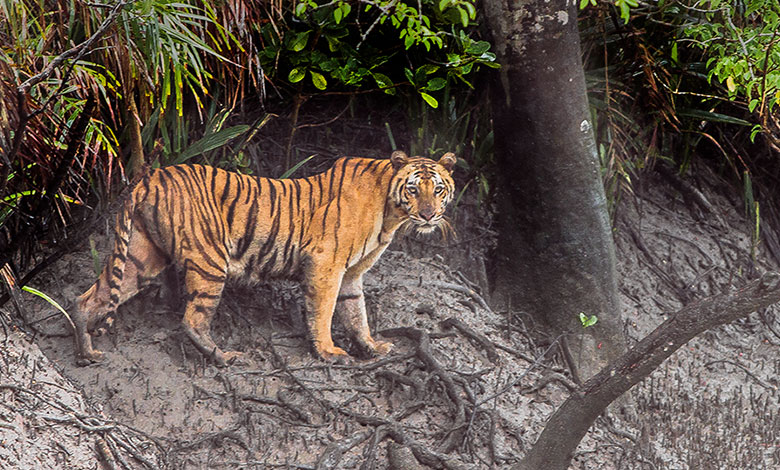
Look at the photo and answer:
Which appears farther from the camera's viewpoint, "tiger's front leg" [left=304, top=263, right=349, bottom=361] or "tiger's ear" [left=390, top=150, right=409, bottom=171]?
"tiger's ear" [left=390, top=150, right=409, bottom=171]

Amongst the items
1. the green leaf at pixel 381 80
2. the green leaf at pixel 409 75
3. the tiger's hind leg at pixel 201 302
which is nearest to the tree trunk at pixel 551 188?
the green leaf at pixel 409 75

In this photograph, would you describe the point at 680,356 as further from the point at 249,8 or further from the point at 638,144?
the point at 249,8

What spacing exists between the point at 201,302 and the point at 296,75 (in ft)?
5.03

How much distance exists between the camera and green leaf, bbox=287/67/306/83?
591 cm

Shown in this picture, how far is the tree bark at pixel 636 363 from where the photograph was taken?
4203 millimetres

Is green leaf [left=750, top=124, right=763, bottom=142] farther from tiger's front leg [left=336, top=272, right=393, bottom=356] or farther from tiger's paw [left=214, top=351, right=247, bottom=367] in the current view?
tiger's paw [left=214, top=351, right=247, bottom=367]

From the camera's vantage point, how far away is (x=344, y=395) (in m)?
5.59

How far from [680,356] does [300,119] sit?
3.38 meters

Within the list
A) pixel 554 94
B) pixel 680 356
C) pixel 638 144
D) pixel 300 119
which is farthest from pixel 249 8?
pixel 680 356

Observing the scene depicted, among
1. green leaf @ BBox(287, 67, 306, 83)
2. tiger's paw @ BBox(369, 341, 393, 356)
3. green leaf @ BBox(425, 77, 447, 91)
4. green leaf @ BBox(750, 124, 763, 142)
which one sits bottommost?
tiger's paw @ BBox(369, 341, 393, 356)

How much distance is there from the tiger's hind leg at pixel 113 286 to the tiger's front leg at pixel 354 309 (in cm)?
112

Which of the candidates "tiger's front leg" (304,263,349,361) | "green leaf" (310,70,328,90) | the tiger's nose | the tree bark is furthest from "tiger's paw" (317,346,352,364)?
"green leaf" (310,70,328,90)

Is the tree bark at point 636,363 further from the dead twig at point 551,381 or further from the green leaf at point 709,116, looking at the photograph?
the green leaf at point 709,116

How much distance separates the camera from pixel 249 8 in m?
5.63
